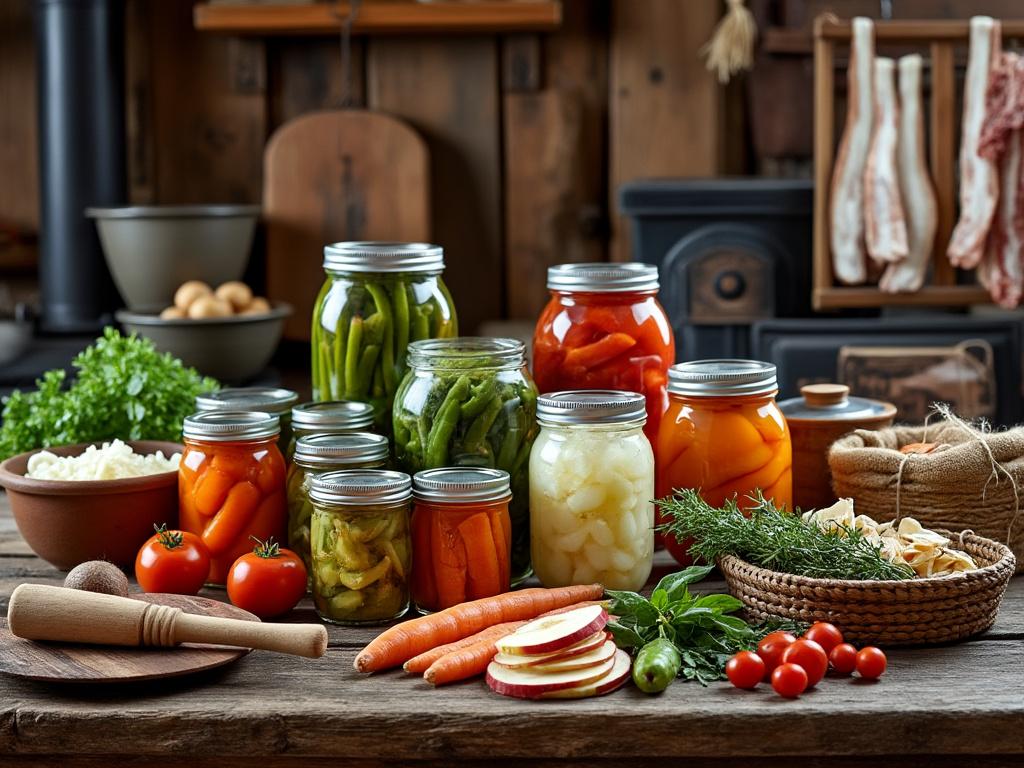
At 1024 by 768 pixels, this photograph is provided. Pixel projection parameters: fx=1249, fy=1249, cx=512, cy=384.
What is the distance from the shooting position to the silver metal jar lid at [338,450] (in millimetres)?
1270

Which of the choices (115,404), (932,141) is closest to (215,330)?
(115,404)

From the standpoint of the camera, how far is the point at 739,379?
1312 mm

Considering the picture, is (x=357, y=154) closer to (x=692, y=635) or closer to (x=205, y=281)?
(x=205, y=281)

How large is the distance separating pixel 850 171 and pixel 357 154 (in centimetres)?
128

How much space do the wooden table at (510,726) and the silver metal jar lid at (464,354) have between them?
1.14 feet

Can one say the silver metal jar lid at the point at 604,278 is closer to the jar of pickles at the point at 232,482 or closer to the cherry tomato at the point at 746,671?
the jar of pickles at the point at 232,482

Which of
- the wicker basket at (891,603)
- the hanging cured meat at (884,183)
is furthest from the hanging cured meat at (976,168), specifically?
the wicker basket at (891,603)

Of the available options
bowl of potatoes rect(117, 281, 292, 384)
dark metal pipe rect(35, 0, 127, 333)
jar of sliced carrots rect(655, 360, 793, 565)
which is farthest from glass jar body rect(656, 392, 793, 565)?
dark metal pipe rect(35, 0, 127, 333)

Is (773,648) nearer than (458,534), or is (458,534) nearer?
(773,648)

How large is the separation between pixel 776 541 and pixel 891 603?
0.41 ft

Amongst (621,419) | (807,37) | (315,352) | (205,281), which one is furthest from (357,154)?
(621,419)

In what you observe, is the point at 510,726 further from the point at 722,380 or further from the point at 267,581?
the point at 722,380

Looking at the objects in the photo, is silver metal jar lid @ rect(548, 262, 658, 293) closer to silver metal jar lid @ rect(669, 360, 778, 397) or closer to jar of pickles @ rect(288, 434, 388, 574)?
silver metal jar lid @ rect(669, 360, 778, 397)

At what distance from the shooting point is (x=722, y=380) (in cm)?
131
